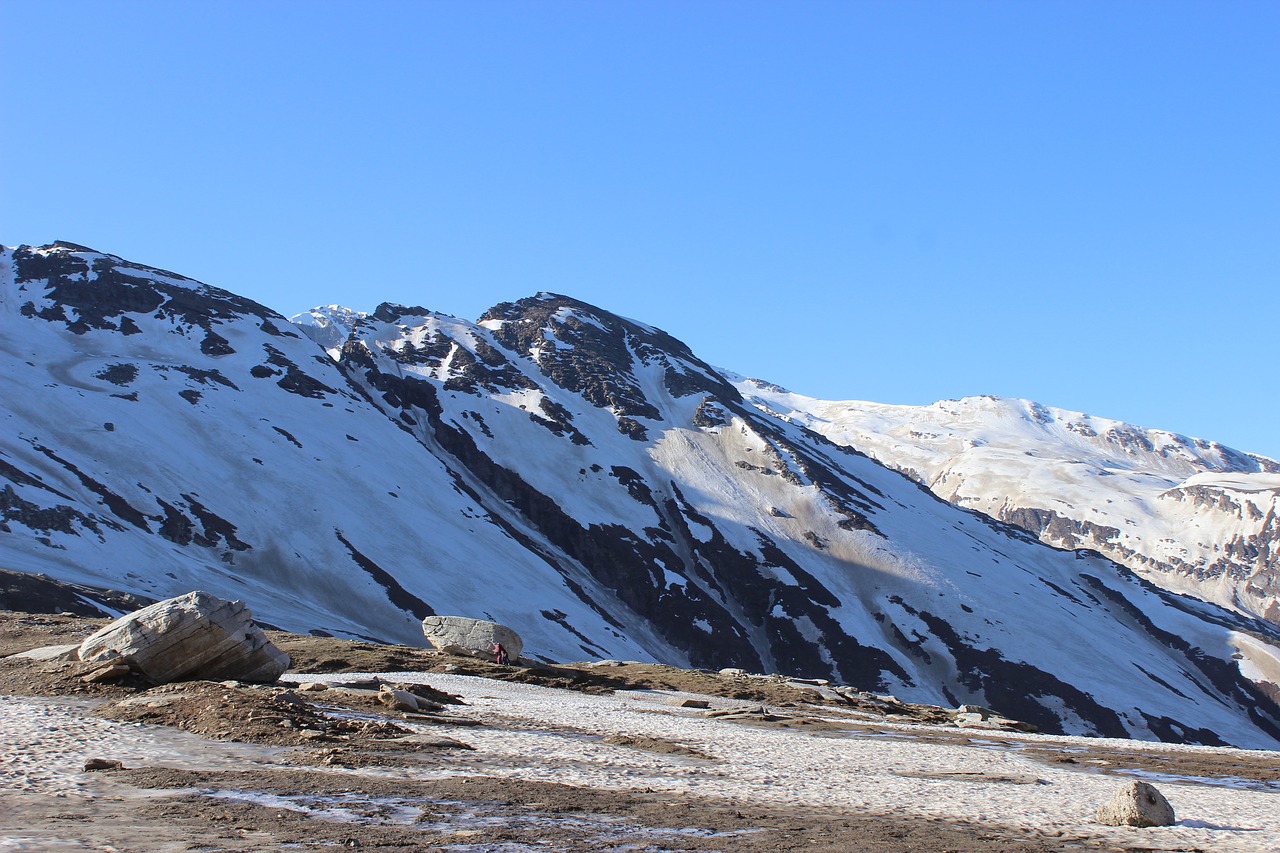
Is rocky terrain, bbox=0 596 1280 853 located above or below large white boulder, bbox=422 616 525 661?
above

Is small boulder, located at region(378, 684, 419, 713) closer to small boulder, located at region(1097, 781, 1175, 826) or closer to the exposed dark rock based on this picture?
small boulder, located at region(1097, 781, 1175, 826)

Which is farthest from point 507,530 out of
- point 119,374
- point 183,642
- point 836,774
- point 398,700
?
point 836,774

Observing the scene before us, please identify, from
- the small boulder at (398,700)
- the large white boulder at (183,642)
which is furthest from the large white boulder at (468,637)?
the small boulder at (398,700)

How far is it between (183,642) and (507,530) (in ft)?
387

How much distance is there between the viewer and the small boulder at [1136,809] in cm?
1992

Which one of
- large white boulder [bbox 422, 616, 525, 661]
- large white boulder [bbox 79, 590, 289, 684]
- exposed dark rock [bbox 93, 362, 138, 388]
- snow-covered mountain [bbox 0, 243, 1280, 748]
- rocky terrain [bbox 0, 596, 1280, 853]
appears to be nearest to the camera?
rocky terrain [bbox 0, 596, 1280, 853]

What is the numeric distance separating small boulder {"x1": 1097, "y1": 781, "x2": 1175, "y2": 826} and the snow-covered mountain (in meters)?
77.1

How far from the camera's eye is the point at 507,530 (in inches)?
5782

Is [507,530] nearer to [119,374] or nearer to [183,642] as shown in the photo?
[119,374]

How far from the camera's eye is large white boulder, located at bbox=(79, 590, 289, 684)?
28.7m

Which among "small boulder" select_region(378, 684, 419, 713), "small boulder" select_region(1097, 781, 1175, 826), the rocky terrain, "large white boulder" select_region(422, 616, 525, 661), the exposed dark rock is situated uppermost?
the exposed dark rock

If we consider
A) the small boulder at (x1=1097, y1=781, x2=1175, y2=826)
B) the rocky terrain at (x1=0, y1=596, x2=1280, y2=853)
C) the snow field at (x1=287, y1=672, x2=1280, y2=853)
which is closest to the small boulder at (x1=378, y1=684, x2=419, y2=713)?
the rocky terrain at (x1=0, y1=596, x2=1280, y2=853)

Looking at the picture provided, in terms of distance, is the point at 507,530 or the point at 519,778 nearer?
the point at 519,778

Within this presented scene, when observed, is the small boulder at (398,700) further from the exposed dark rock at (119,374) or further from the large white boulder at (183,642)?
the exposed dark rock at (119,374)
